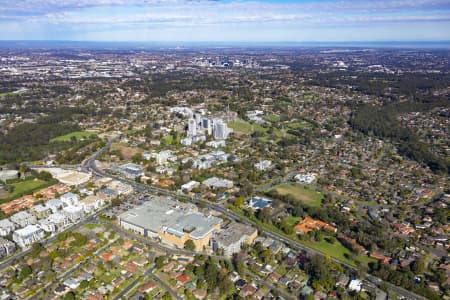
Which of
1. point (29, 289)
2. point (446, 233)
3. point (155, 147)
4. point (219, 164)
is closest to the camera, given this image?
point (29, 289)

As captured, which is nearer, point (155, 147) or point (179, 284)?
point (179, 284)

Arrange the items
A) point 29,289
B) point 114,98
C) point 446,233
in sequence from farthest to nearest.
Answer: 1. point 114,98
2. point 446,233
3. point 29,289

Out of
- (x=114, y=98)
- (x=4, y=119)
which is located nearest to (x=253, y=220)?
(x=4, y=119)

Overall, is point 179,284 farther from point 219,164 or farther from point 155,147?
point 155,147

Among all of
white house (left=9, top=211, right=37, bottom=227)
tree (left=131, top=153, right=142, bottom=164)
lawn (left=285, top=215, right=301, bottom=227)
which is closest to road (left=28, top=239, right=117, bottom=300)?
white house (left=9, top=211, right=37, bottom=227)

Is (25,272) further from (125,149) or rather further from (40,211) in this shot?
(125,149)

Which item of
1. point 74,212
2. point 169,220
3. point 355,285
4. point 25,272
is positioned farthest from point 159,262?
point 355,285
